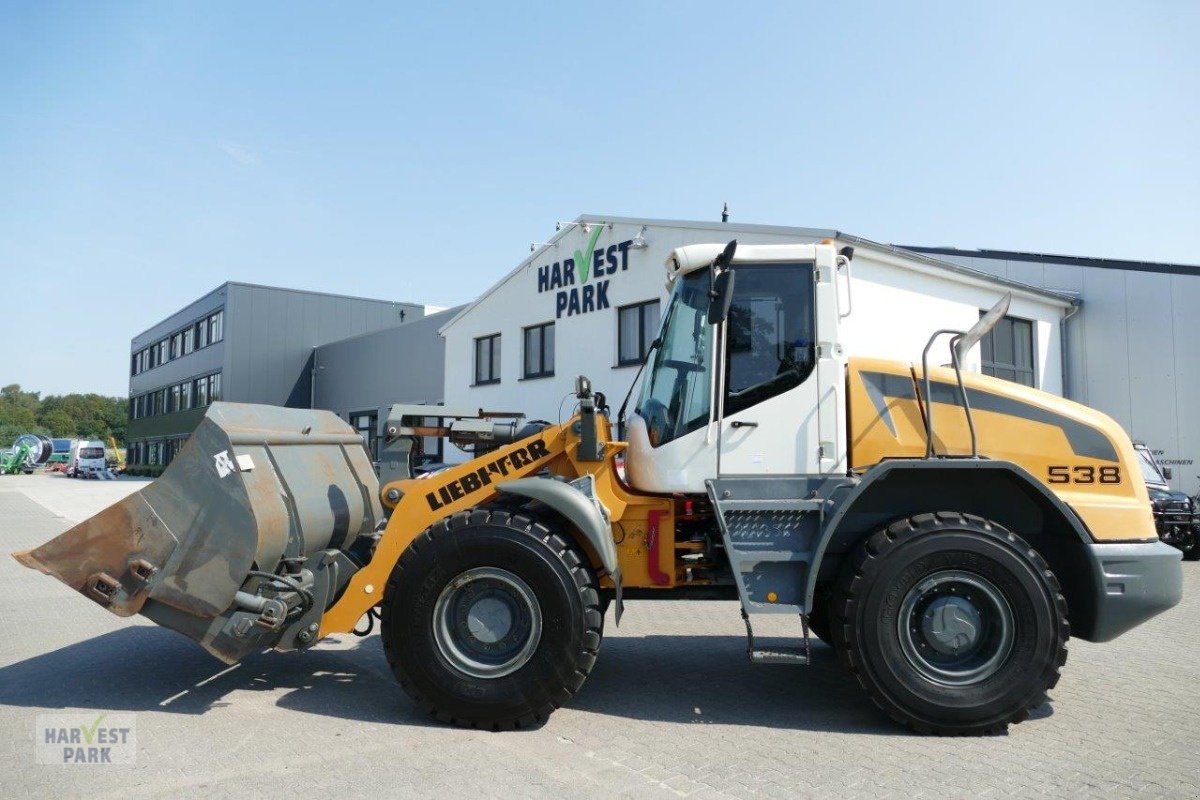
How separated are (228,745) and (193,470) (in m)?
1.60

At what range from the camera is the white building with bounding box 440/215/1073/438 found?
15.7 m

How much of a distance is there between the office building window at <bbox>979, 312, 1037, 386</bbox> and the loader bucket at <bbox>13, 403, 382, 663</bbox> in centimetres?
1719

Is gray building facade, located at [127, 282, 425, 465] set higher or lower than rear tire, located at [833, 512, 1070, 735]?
higher

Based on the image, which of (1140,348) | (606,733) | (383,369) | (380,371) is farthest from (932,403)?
(380,371)

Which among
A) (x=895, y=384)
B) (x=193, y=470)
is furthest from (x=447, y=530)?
(x=895, y=384)

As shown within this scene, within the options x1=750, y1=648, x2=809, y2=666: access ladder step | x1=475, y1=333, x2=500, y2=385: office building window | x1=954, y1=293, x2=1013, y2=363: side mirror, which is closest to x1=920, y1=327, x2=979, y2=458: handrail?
x1=954, y1=293, x2=1013, y2=363: side mirror

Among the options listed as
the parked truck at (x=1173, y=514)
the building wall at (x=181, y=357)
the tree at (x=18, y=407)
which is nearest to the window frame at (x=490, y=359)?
the parked truck at (x=1173, y=514)

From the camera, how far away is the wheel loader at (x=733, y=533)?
4.78m

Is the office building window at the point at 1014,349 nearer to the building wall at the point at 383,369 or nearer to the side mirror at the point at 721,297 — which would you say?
the side mirror at the point at 721,297

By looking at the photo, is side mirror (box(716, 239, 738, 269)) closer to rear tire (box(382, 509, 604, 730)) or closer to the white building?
rear tire (box(382, 509, 604, 730))

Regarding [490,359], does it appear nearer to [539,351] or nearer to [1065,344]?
[539,351]
